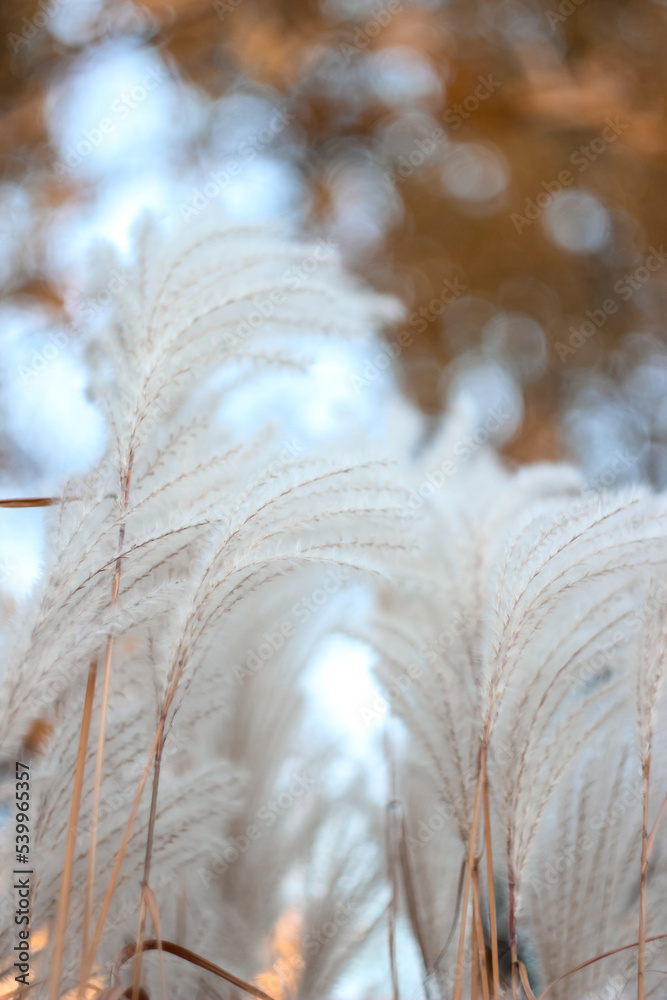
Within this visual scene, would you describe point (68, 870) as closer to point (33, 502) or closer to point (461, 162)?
point (33, 502)

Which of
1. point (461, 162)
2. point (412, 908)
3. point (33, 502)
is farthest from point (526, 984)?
point (461, 162)

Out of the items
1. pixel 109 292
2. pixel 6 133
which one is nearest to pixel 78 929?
pixel 109 292

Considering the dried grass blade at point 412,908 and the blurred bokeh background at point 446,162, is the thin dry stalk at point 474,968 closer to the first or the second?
the dried grass blade at point 412,908

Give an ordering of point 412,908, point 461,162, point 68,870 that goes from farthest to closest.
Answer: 1. point 461,162
2. point 412,908
3. point 68,870

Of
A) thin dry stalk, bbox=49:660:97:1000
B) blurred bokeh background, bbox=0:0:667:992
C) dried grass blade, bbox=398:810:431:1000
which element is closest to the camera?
thin dry stalk, bbox=49:660:97:1000

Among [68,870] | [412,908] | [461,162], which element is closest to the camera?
[68,870]

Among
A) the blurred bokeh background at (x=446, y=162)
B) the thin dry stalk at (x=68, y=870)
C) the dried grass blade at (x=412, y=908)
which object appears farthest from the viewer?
the blurred bokeh background at (x=446, y=162)

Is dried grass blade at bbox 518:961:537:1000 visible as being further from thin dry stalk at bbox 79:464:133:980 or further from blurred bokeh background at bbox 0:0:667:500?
blurred bokeh background at bbox 0:0:667:500

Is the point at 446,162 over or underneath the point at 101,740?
over

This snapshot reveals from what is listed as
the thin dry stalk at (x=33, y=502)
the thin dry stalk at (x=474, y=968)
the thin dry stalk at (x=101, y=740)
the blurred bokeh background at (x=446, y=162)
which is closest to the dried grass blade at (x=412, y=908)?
the thin dry stalk at (x=474, y=968)

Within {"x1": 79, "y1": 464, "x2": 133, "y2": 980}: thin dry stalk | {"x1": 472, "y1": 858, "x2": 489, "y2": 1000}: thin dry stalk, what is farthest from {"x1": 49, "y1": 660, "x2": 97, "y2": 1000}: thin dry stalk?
{"x1": 472, "y1": 858, "x2": 489, "y2": 1000}: thin dry stalk

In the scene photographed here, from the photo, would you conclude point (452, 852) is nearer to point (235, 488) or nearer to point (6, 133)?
point (235, 488)
